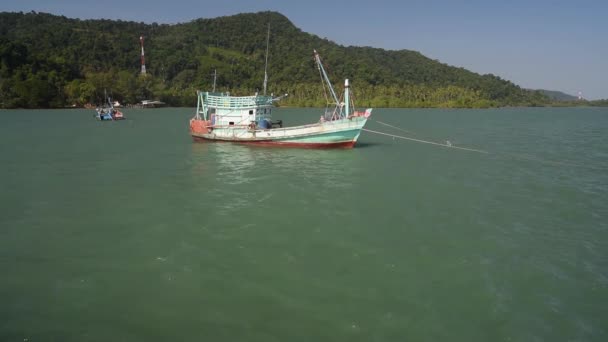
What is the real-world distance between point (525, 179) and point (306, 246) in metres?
18.6

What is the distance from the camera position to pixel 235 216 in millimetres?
18750

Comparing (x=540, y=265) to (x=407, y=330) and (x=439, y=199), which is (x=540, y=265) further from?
(x=439, y=199)

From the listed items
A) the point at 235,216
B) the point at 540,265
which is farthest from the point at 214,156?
the point at 540,265

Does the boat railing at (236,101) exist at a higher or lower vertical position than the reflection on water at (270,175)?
higher

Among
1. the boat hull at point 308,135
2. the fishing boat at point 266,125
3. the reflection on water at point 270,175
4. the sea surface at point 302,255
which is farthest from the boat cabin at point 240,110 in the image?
the sea surface at point 302,255

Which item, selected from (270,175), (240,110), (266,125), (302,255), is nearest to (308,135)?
(266,125)

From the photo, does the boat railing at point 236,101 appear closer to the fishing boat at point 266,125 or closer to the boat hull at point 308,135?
the fishing boat at point 266,125

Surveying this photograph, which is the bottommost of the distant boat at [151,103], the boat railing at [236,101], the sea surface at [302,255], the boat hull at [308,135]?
the sea surface at [302,255]

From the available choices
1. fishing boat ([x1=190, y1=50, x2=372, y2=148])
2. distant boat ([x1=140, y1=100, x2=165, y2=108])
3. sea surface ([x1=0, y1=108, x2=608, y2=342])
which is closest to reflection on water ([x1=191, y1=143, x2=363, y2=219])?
sea surface ([x1=0, y1=108, x2=608, y2=342])

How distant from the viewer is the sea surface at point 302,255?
10.3m

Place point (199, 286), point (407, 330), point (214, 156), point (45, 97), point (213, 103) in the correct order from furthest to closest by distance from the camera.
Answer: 1. point (45, 97)
2. point (213, 103)
3. point (214, 156)
4. point (199, 286)
5. point (407, 330)

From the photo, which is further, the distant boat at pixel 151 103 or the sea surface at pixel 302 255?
the distant boat at pixel 151 103

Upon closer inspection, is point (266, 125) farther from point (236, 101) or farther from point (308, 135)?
point (308, 135)

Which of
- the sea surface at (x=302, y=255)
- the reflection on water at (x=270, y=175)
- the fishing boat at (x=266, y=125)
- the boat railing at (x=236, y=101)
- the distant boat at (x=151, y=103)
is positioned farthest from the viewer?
the distant boat at (x=151, y=103)
